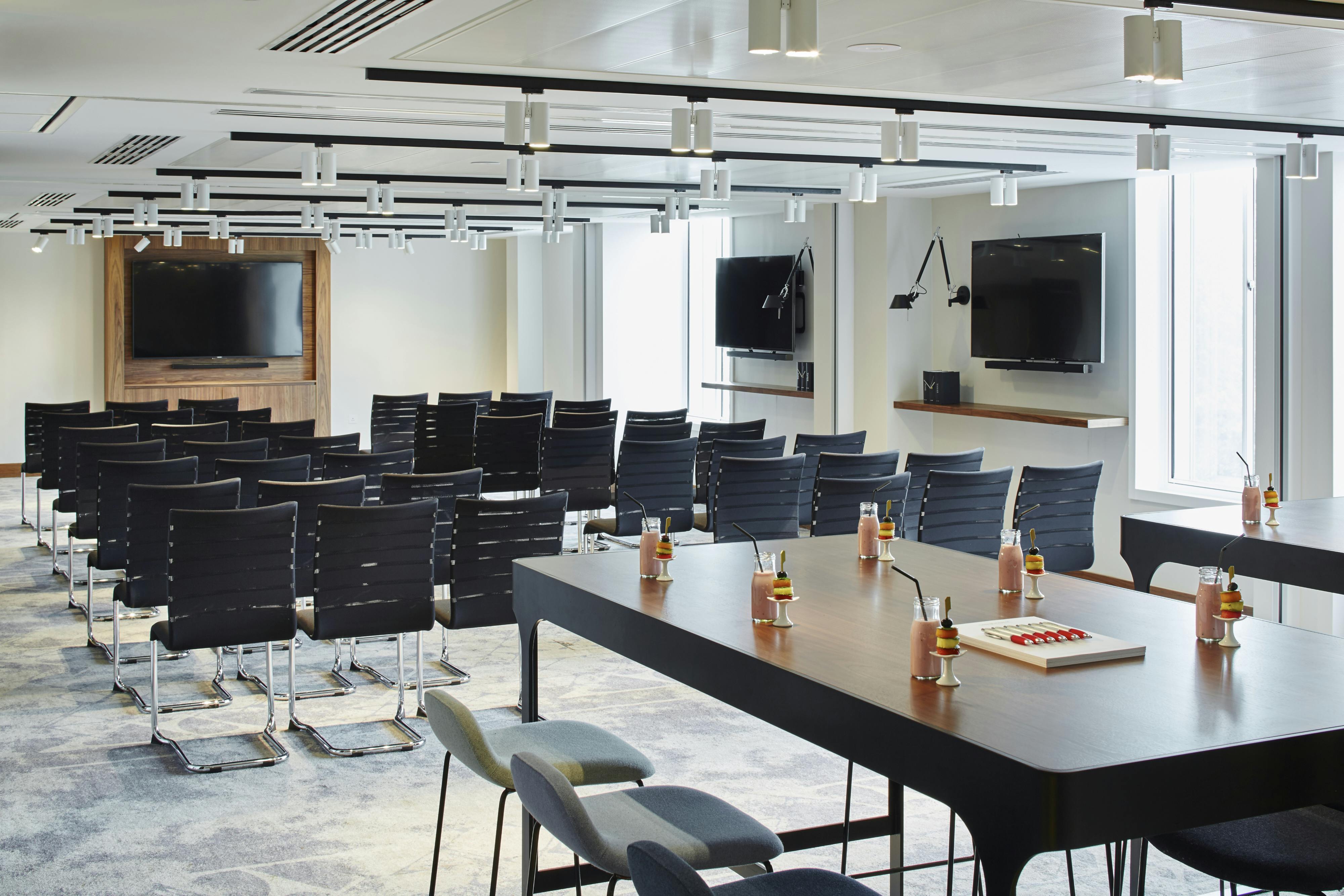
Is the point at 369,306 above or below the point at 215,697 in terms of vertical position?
above

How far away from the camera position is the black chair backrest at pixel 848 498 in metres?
6.52

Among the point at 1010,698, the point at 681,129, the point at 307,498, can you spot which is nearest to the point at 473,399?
the point at 307,498

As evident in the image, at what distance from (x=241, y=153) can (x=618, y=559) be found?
5570mm

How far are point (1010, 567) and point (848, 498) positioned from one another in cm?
304

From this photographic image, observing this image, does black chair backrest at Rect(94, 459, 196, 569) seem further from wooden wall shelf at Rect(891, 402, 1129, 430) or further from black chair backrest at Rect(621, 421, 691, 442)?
wooden wall shelf at Rect(891, 402, 1129, 430)

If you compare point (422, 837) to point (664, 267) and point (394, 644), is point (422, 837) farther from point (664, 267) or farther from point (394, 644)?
point (664, 267)

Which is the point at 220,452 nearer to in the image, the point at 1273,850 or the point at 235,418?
the point at 235,418

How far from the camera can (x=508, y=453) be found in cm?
952

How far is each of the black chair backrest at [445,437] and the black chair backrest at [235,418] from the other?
46.7 inches

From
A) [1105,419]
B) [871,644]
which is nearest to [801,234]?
[1105,419]

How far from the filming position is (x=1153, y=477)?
31.5 feet

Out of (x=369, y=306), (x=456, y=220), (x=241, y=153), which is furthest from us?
(x=369, y=306)

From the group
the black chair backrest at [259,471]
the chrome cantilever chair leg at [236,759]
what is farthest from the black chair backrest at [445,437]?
the chrome cantilever chair leg at [236,759]

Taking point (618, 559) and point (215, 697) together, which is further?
point (215, 697)
